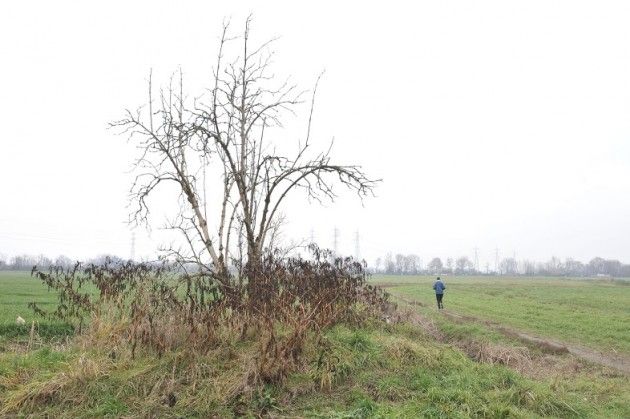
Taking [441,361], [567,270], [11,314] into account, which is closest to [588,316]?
[441,361]

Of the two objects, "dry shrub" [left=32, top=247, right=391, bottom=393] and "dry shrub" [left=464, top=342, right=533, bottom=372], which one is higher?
"dry shrub" [left=32, top=247, right=391, bottom=393]

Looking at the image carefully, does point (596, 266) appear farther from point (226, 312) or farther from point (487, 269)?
point (226, 312)

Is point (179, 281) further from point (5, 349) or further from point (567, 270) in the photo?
point (567, 270)

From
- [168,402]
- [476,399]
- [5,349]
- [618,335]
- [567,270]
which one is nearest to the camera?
[168,402]

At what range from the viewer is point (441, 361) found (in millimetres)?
8055

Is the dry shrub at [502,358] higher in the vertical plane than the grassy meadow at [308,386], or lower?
lower

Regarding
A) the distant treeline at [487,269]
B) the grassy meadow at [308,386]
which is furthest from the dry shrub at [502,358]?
the distant treeline at [487,269]

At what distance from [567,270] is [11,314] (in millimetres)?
205303

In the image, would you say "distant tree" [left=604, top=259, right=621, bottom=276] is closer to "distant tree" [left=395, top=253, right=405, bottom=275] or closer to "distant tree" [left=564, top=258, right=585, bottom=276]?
"distant tree" [left=564, top=258, right=585, bottom=276]

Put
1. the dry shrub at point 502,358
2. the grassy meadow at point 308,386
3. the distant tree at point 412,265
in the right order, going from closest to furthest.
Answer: the grassy meadow at point 308,386
the dry shrub at point 502,358
the distant tree at point 412,265

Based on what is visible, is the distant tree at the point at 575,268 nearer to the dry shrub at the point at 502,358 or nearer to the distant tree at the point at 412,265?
the distant tree at the point at 412,265

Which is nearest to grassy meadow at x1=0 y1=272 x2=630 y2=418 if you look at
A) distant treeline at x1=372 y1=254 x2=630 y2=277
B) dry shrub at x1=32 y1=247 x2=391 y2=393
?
dry shrub at x1=32 y1=247 x2=391 y2=393

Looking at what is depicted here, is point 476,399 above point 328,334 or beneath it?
beneath

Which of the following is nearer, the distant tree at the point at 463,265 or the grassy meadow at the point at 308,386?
the grassy meadow at the point at 308,386
